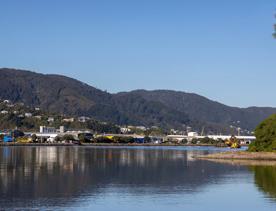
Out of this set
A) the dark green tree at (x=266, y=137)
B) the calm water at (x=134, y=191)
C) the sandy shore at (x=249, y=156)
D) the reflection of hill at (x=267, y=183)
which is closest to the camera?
the calm water at (x=134, y=191)

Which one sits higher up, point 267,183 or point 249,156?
point 249,156

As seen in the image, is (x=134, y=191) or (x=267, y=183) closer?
(x=134, y=191)

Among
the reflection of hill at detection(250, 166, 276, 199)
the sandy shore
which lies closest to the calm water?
the reflection of hill at detection(250, 166, 276, 199)

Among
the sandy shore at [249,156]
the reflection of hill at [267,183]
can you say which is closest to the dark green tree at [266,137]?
the sandy shore at [249,156]

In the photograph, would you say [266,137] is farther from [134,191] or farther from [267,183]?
[134,191]

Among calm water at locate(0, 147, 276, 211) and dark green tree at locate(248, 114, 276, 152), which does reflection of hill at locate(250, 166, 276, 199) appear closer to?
calm water at locate(0, 147, 276, 211)

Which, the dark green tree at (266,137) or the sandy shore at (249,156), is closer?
the sandy shore at (249,156)

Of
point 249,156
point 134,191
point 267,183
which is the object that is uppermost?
point 249,156

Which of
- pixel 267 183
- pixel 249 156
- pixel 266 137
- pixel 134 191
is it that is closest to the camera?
pixel 134 191

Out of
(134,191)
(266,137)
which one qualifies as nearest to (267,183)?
(134,191)

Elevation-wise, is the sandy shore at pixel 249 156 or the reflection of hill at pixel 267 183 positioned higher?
the sandy shore at pixel 249 156

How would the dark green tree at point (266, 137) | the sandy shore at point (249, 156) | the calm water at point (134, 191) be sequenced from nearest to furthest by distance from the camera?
the calm water at point (134, 191), the sandy shore at point (249, 156), the dark green tree at point (266, 137)

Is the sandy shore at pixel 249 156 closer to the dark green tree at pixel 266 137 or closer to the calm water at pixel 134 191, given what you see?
the dark green tree at pixel 266 137

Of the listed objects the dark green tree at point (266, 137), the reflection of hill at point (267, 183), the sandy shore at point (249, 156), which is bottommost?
the reflection of hill at point (267, 183)
